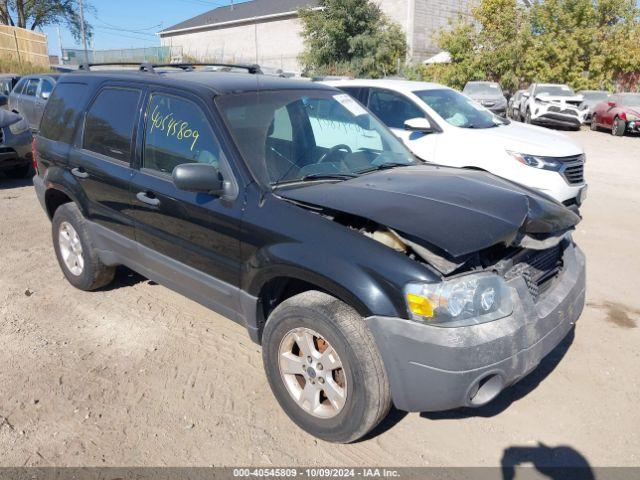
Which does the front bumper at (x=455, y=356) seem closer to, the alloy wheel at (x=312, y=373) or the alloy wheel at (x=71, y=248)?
the alloy wheel at (x=312, y=373)

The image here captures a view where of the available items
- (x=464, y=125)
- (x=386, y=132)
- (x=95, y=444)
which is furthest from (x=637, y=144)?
Answer: (x=95, y=444)

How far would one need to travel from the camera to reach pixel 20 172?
1039cm

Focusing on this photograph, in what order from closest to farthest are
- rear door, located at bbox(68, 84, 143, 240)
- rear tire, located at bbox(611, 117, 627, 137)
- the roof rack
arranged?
rear door, located at bbox(68, 84, 143, 240), the roof rack, rear tire, located at bbox(611, 117, 627, 137)

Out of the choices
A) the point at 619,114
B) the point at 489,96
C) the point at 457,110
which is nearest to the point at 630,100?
the point at 619,114

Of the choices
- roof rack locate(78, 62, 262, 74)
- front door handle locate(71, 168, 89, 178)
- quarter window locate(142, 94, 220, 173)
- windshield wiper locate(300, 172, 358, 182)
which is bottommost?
front door handle locate(71, 168, 89, 178)

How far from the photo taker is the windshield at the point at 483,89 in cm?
→ 2116

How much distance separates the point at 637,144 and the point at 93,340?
1735 cm

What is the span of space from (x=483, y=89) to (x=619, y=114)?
5056 mm

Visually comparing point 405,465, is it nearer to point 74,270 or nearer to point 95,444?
point 95,444

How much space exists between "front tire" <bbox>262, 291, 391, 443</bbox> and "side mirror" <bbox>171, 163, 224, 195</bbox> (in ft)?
2.69

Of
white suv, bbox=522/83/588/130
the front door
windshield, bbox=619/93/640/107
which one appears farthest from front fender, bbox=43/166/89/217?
windshield, bbox=619/93/640/107

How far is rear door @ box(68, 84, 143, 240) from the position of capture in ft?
13.3

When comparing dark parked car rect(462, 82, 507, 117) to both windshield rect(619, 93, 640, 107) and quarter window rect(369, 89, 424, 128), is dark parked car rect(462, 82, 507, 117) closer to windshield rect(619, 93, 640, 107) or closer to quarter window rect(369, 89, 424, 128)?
windshield rect(619, 93, 640, 107)

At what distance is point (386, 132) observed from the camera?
436cm
